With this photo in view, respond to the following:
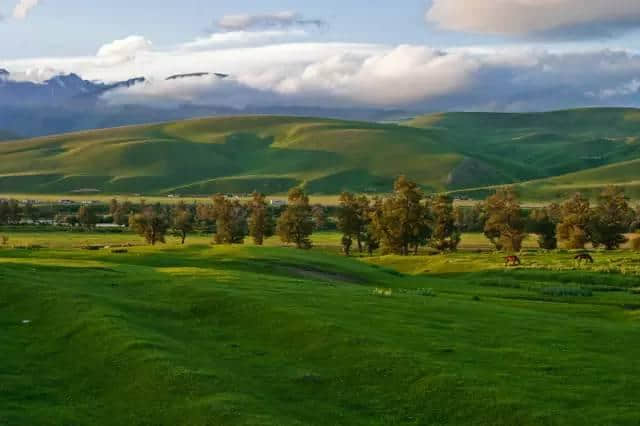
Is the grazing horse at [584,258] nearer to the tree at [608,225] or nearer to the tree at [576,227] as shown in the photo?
the tree at [576,227]

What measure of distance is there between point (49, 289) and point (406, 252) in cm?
9052

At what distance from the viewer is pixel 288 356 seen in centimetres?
2709

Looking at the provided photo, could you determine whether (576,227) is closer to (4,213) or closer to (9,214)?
(4,213)

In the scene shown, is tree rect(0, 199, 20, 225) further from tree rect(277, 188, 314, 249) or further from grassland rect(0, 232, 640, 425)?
grassland rect(0, 232, 640, 425)

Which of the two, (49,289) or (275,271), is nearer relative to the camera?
(49,289)

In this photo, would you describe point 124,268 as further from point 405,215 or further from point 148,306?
point 405,215

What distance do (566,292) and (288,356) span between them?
33364 millimetres

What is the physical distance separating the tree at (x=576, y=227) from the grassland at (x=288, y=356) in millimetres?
86214

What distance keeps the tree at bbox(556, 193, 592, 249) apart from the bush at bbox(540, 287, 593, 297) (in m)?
73.5

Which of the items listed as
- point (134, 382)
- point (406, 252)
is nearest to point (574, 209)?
point (406, 252)

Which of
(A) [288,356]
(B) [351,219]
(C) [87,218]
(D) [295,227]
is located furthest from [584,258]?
(C) [87,218]

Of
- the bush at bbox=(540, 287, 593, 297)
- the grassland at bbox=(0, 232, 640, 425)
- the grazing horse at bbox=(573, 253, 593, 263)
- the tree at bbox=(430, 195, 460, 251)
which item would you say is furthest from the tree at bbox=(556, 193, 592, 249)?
the grassland at bbox=(0, 232, 640, 425)

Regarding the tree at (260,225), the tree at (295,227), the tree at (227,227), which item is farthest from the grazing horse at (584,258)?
the tree at (227,227)

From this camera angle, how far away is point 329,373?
25109mm
